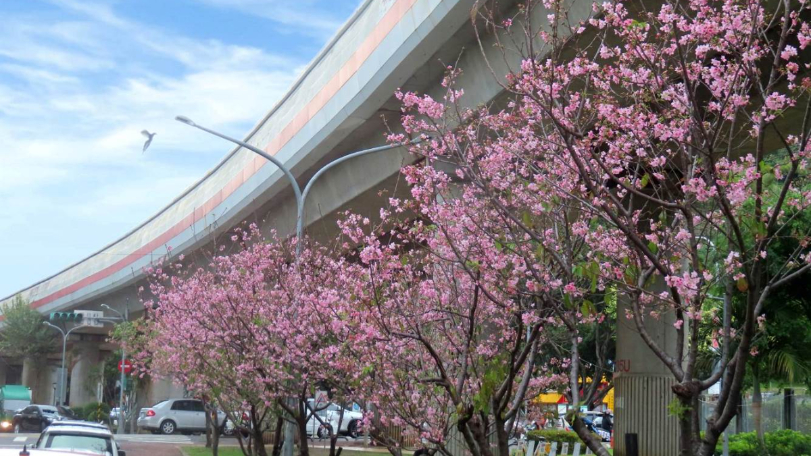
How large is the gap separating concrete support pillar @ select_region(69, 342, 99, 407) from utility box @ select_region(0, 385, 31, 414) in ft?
33.2

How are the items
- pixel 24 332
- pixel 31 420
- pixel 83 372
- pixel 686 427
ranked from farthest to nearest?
1. pixel 83 372
2. pixel 24 332
3. pixel 31 420
4. pixel 686 427

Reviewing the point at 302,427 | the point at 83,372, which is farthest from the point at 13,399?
the point at 302,427

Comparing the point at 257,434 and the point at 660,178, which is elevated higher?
the point at 660,178

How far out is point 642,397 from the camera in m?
19.6

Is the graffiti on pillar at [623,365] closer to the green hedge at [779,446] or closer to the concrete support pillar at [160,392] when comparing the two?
the green hedge at [779,446]

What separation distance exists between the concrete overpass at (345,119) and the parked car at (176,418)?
389 inches

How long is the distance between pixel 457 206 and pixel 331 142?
11980 mm

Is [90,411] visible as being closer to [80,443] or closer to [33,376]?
Answer: [33,376]

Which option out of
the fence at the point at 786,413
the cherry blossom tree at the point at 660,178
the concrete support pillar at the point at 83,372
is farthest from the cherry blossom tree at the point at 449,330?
the concrete support pillar at the point at 83,372

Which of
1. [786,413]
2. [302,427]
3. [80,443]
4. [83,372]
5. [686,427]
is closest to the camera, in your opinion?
[686,427]

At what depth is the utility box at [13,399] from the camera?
59.2 meters

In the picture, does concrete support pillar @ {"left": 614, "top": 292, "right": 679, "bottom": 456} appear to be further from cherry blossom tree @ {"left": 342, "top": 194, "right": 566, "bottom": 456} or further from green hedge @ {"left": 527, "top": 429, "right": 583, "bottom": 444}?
cherry blossom tree @ {"left": 342, "top": 194, "right": 566, "bottom": 456}

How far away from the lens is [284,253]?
18312 millimetres

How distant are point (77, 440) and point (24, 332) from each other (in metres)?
56.7
